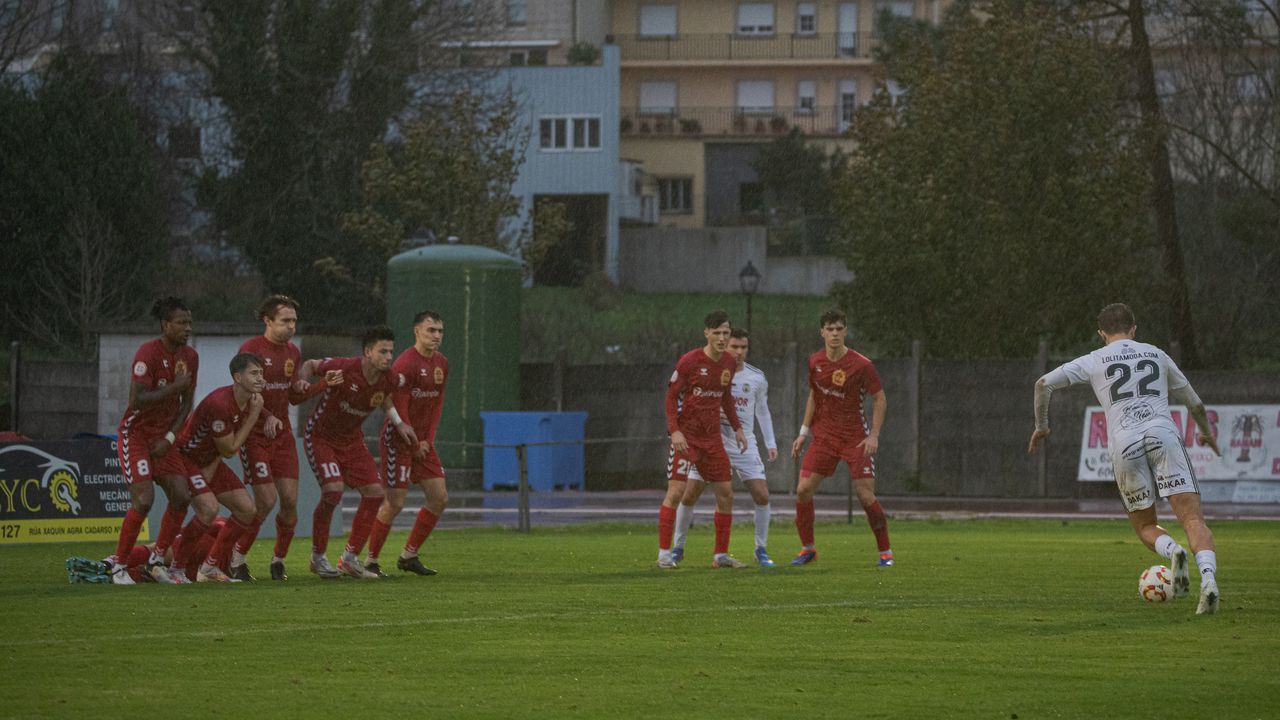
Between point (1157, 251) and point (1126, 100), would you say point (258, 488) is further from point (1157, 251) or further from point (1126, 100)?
point (1157, 251)

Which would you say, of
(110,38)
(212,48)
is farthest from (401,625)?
(110,38)

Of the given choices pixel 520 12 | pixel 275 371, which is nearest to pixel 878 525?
pixel 275 371

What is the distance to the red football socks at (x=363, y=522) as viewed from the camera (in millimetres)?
15477

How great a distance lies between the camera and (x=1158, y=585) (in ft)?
40.4

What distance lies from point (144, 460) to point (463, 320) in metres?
20.3

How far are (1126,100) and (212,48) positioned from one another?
2483 cm

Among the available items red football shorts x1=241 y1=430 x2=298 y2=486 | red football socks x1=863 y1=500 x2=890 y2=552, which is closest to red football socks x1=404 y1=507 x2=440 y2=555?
red football shorts x1=241 y1=430 x2=298 y2=486

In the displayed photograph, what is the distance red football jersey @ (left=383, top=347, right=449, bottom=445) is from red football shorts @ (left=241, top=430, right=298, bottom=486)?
897mm

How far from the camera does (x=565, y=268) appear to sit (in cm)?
6375

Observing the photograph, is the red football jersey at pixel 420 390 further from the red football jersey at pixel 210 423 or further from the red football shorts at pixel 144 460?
the red football shorts at pixel 144 460

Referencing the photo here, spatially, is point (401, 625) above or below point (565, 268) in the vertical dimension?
below

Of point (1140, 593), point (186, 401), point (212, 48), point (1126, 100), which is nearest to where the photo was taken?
point (1140, 593)

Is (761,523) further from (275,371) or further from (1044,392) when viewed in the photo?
(1044,392)

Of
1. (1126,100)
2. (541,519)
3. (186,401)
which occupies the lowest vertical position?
(541,519)
